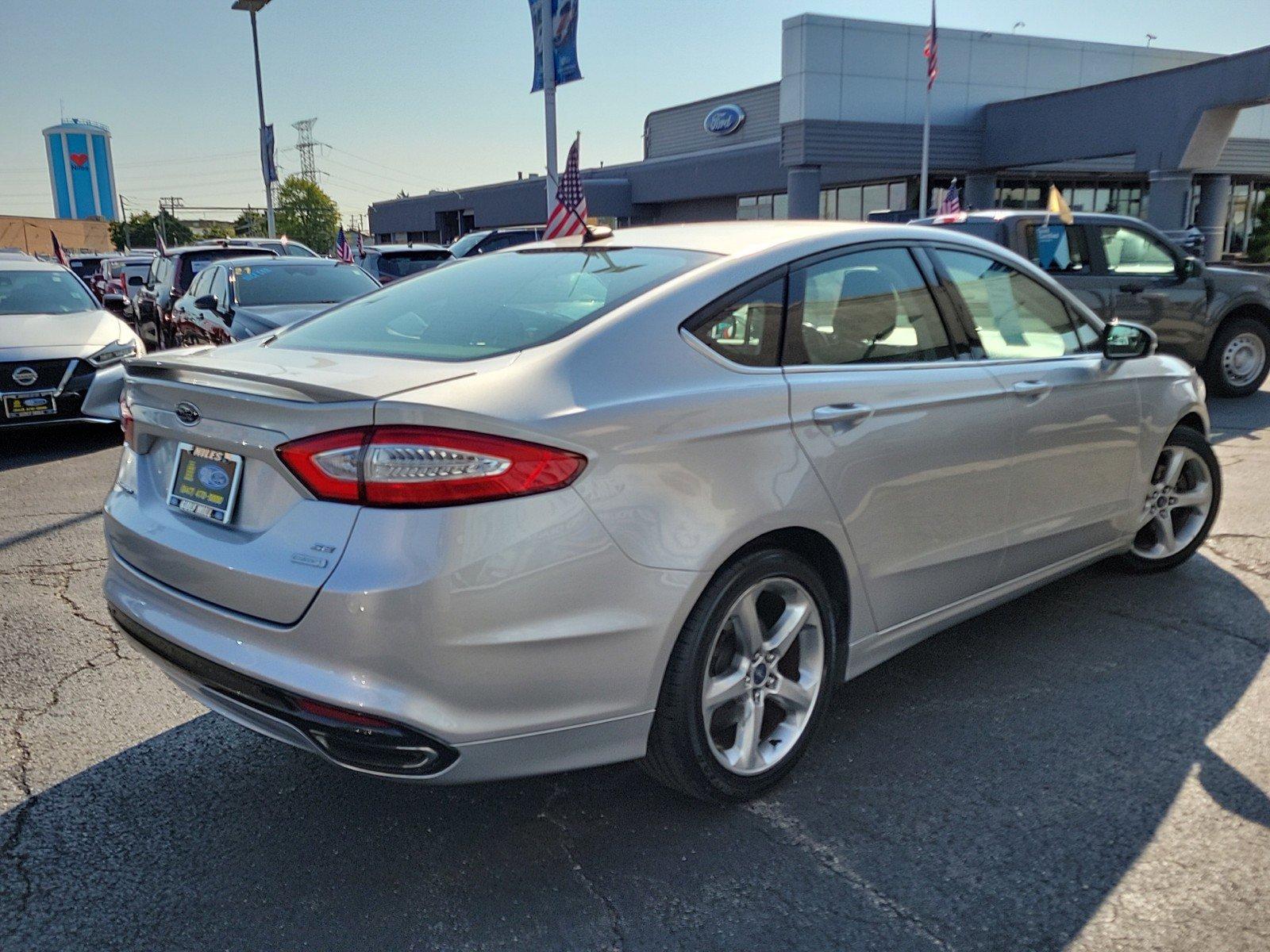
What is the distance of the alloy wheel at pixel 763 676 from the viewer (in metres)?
2.84

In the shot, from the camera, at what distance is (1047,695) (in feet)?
12.1

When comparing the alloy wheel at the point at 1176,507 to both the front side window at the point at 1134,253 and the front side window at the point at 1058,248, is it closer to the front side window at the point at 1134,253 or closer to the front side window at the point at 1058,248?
the front side window at the point at 1058,248

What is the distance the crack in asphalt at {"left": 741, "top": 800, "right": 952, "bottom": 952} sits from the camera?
244 centimetres

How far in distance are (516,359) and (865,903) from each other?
1588 mm

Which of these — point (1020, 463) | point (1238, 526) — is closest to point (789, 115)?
point (1238, 526)

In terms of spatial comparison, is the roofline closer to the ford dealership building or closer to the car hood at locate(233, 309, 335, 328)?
the ford dealership building

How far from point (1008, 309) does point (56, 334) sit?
8.12 metres

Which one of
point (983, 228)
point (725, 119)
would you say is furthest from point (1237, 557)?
point (725, 119)

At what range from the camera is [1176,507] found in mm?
4828

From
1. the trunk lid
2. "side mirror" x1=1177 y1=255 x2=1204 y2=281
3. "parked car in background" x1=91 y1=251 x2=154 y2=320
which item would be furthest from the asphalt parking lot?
"parked car in background" x1=91 y1=251 x2=154 y2=320

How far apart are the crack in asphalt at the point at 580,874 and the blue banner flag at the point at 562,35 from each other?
14.1 meters

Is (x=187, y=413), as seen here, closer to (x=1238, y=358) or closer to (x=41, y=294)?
(x=41, y=294)

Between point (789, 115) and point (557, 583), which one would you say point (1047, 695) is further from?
point (789, 115)

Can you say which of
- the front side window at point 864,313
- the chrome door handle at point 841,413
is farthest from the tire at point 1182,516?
the chrome door handle at point 841,413
